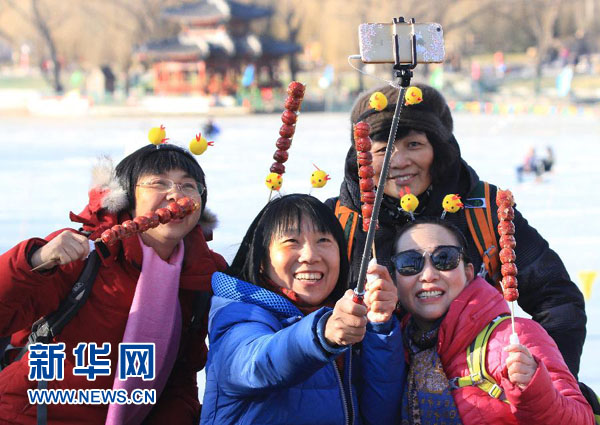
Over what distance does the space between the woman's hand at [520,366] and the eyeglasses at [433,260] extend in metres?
0.40

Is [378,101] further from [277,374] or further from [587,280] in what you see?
[587,280]

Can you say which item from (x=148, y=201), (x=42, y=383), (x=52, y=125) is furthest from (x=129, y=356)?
(x=52, y=125)

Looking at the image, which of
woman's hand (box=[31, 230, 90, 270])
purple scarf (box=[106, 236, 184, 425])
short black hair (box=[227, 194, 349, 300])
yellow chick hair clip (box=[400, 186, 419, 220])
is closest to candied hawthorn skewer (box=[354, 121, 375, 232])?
short black hair (box=[227, 194, 349, 300])

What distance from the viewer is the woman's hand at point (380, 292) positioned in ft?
6.44

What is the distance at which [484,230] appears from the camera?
2721 mm

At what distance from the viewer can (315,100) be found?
1481 inches

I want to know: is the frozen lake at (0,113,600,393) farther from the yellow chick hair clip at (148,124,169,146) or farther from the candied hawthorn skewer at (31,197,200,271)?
the candied hawthorn skewer at (31,197,200,271)

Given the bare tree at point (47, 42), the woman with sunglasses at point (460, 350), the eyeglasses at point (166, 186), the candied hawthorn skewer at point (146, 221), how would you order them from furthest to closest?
the bare tree at point (47, 42) < the eyeglasses at point (166, 186) < the candied hawthorn skewer at point (146, 221) < the woman with sunglasses at point (460, 350)

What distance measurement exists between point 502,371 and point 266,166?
14649 millimetres

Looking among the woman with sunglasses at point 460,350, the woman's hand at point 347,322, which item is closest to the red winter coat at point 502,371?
the woman with sunglasses at point 460,350

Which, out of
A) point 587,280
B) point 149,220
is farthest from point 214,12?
point 149,220

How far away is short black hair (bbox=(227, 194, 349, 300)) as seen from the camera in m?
2.30

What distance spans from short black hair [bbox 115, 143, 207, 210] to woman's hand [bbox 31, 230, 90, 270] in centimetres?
38

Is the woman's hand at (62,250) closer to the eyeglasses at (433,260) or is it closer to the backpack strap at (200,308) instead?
the backpack strap at (200,308)
